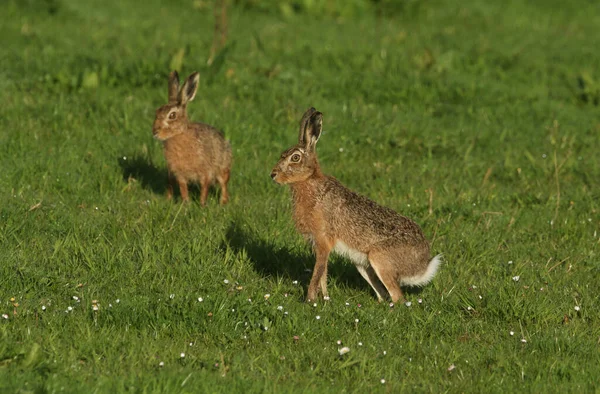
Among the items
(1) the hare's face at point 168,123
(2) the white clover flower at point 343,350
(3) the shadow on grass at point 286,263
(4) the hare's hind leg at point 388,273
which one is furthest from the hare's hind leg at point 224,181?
(2) the white clover flower at point 343,350

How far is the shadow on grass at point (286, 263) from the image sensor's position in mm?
8047

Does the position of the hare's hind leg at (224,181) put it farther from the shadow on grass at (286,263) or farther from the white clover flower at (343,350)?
the white clover flower at (343,350)

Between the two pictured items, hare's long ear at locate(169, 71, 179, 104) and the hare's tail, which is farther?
hare's long ear at locate(169, 71, 179, 104)

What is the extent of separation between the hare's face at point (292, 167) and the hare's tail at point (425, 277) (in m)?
1.13

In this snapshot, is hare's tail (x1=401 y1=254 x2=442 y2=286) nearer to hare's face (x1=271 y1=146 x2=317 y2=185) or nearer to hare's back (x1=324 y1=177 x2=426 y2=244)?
hare's back (x1=324 y1=177 x2=426 y2=244)

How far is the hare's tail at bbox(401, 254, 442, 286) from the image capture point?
297 inches

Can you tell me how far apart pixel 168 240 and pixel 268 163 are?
2.50 metres

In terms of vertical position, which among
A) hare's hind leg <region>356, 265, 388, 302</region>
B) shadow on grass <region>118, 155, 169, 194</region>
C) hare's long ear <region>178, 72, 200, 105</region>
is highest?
hare's long ear <region>178, 72, 200, 105</region>

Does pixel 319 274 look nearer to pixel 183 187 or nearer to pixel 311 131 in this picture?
pixel 311 131

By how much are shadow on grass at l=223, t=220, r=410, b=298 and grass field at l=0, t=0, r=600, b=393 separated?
0.02m

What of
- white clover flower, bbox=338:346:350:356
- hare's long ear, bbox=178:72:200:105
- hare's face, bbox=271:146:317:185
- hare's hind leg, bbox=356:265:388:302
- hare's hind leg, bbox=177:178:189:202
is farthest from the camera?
hare's long ear, bbox=178:72:200:105

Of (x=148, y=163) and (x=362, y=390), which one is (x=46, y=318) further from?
(x=148, y=163)

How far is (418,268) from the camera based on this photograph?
7512 millimetres

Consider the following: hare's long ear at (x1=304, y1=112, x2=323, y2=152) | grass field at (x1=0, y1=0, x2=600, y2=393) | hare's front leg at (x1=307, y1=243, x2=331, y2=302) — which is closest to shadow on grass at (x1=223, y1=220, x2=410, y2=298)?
grass field at (x1=0, y1=0, x2=600, y2=393)
